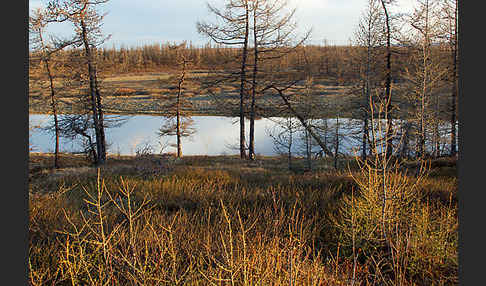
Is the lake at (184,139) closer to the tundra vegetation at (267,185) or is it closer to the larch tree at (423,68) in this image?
the tundra vegetation at (267,185)

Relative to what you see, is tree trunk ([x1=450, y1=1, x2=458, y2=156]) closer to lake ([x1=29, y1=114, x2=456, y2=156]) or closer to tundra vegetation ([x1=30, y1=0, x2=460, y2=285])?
tundra vegetation ([x1=30, y1=0, x2=460, y2=285])

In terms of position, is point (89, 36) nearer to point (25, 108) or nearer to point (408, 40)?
point (408, 40)

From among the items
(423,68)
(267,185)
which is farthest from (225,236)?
(423,68)

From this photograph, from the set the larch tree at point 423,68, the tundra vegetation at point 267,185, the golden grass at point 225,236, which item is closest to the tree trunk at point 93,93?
the tundra vegetation at point 267,185

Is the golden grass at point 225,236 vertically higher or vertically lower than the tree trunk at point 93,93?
lower

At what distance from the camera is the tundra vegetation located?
3.93 m

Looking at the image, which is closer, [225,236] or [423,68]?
[225,236]

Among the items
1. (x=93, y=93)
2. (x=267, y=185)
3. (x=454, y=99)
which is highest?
(x=93, y=93)

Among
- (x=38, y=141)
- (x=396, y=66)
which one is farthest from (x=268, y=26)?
(x=38, y=141)

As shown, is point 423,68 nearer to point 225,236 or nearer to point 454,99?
point 454,99

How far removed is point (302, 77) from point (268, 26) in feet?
11.7

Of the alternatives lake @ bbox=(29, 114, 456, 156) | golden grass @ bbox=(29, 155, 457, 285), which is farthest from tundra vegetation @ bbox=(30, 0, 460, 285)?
lake @ bbox=(29, 114, 456, 156)

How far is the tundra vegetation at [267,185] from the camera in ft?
12.9

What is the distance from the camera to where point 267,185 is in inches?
407
